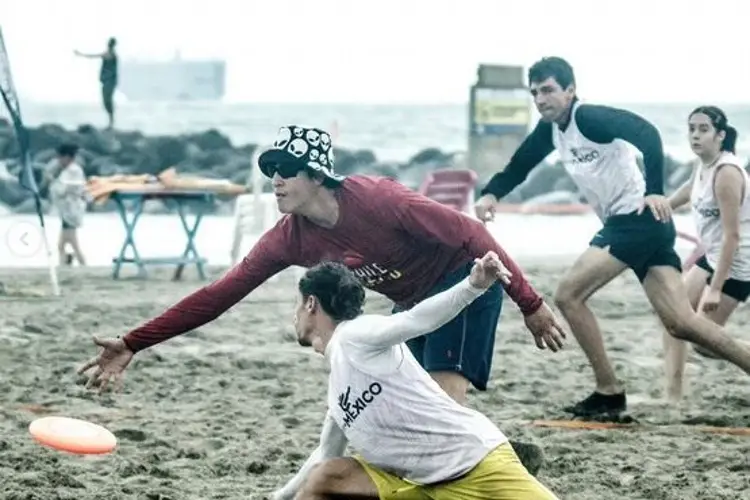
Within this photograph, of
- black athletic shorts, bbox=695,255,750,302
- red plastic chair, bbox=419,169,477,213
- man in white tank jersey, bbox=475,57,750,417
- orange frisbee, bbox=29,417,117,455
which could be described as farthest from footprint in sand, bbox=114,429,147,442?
red plastic chair, bbox=419,169,477,213

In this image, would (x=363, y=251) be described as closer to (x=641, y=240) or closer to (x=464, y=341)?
(x=464, y=341)

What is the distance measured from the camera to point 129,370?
28.3 ft

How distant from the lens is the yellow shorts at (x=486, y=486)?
411 centimetres

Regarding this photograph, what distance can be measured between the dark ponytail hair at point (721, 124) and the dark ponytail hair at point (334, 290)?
10.9 feet

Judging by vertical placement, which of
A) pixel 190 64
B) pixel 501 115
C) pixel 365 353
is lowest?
pixel 190 64

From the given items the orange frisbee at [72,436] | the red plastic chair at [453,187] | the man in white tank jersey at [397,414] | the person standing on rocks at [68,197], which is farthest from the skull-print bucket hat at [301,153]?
the person standing on rocks at [68,197]

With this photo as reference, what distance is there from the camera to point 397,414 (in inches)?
165

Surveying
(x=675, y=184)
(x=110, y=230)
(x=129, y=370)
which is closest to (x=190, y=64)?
(x=675, y=184)

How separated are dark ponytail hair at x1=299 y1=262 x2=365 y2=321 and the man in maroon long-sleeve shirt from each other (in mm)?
559

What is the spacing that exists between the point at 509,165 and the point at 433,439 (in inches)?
114

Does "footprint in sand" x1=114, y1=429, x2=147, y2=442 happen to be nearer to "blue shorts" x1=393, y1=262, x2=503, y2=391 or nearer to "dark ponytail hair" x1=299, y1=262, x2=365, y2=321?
"blue shorts" x1=393, y1=262, x2=503, y2=391

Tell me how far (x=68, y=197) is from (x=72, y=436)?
10927mm

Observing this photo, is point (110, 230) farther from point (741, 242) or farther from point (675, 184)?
point (675, 184)

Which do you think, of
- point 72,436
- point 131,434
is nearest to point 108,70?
point 131,434
